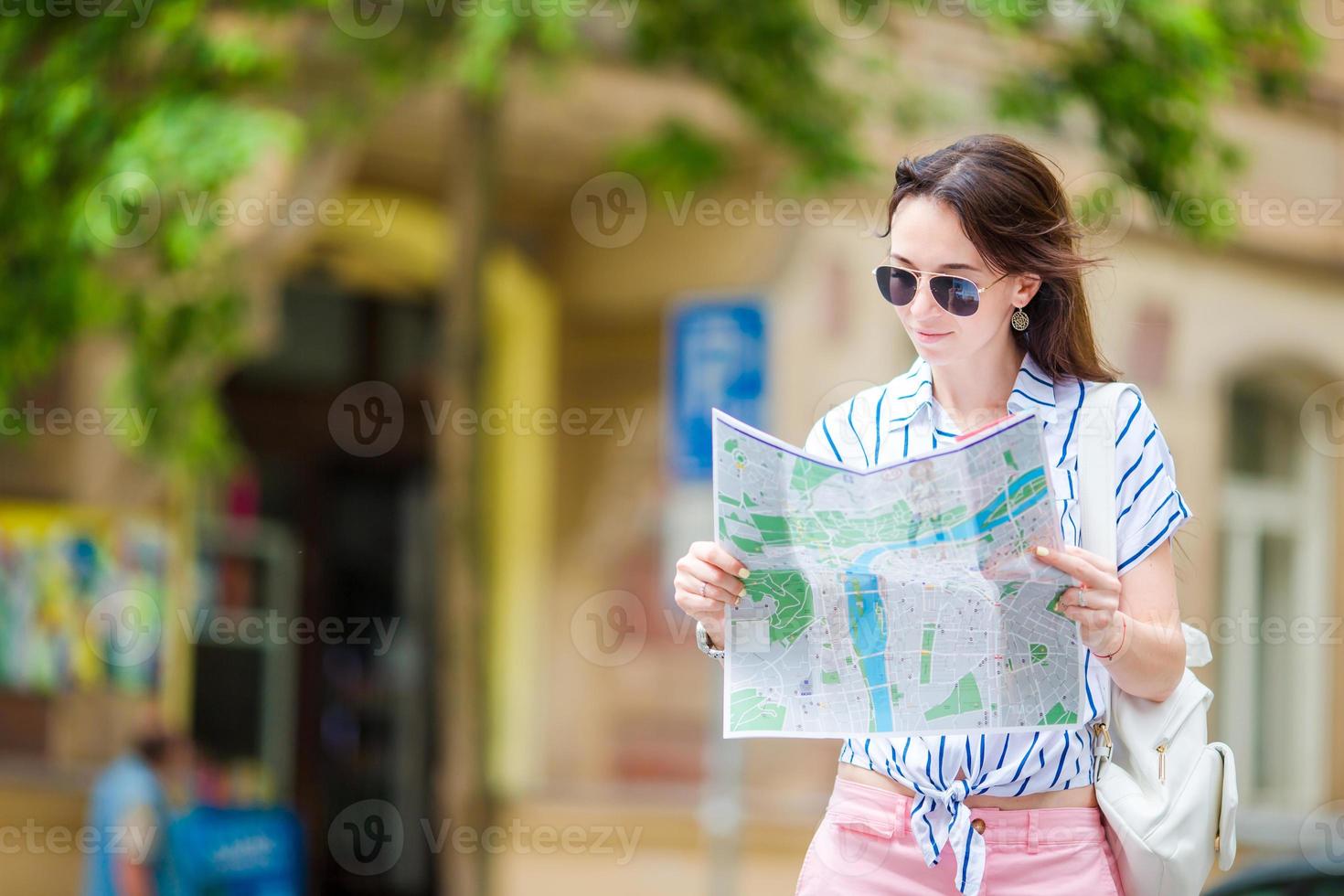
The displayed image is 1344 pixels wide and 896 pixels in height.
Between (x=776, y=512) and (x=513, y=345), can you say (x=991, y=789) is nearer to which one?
(x=776, y=512)

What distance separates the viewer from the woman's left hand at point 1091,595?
227 centimetres

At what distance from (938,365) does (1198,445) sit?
31.6ft

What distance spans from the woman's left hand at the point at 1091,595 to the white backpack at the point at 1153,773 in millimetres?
120

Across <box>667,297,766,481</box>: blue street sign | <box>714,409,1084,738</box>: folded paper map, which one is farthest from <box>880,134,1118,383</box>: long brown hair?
<box>667,297,766,481</box>: blue street sign

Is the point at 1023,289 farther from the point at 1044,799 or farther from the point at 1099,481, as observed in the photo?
the point at 1044,799

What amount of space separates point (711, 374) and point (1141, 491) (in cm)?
495

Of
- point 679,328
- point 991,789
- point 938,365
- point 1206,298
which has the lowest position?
point 991,789

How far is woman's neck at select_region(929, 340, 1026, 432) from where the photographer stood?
258cm

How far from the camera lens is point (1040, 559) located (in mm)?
2273

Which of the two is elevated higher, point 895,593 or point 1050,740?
point 895,593

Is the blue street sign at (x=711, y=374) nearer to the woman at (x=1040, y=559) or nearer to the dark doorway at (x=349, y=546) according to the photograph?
the woman at (x=1040, y=559)

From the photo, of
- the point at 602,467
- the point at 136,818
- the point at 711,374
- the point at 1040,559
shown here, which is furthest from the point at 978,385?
the point at 602,467

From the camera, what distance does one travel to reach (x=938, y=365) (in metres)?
2.59

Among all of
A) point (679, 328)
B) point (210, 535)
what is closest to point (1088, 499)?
point (679, 328)
